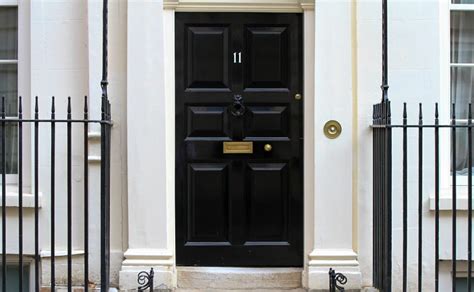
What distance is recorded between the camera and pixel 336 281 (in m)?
4.46

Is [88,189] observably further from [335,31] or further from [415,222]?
[415,222]

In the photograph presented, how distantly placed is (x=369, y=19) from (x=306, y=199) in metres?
1.56

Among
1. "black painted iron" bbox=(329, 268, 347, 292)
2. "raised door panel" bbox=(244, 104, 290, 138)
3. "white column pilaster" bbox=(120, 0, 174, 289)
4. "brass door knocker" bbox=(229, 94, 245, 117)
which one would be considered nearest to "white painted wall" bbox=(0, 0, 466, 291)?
→ "white column pilaster" bbox=(120, 0, 174, 289)

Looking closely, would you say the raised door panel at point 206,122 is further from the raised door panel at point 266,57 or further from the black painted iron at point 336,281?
the black painted iron at point 336,281

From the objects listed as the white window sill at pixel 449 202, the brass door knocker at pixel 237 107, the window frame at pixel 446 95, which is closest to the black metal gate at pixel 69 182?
the brass door knocker at pixel 237 107

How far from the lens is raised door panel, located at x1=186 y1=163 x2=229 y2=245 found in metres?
4.75

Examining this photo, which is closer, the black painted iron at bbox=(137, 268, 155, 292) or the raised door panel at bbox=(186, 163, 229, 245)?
the black painted iron at bbox=(137, 268, 155, 292)

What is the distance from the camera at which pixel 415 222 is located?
4629mm

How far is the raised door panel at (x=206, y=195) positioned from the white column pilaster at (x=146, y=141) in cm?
26

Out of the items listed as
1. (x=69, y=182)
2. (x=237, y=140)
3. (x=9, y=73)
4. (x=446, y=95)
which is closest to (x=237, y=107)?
(x=237, y=140)

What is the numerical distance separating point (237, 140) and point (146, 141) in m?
0.76

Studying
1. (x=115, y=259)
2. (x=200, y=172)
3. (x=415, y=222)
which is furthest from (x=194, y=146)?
(x=415, y=222)

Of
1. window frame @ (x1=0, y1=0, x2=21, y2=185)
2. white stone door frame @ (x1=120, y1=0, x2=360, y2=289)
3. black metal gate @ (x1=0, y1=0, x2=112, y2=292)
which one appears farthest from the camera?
window frame @ (x1=0, y1=0, x2=21, y2=185)

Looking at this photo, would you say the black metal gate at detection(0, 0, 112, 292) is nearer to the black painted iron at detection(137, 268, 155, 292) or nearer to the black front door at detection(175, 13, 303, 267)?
the black painted iron at detection(137, 268, 155, 292)
